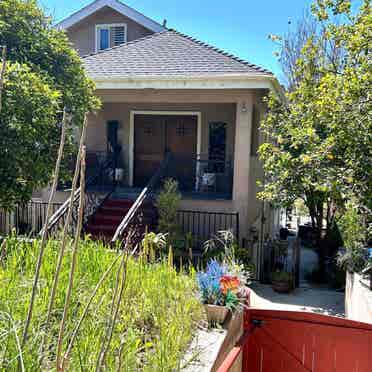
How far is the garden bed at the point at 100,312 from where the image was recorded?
7.07 feet

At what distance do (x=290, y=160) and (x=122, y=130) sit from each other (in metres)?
6.16

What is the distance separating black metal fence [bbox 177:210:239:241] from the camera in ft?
30.5

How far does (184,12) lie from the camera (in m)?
16.7

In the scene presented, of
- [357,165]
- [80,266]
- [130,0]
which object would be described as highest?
[130,0]

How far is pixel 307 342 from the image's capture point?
3.37 meters

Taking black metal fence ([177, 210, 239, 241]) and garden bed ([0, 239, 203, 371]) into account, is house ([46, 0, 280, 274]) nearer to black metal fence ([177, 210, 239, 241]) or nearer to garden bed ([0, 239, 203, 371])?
black metal fence ([177, 210, 239, 241])

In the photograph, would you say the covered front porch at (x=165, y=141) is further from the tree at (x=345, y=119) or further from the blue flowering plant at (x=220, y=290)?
the blue flowering plant at (x=220, y=290)

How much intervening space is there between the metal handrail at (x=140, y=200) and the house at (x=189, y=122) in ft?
2.83

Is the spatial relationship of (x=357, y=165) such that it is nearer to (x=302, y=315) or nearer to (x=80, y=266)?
(x=302, y=315)

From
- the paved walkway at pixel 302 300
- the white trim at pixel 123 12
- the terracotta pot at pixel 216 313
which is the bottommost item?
the paved walkway at pixel 302 300

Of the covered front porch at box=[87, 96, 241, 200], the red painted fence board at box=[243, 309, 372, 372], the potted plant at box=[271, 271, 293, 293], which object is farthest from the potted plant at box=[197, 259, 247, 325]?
the covered front porch at box=[87, 96, 241, 200]

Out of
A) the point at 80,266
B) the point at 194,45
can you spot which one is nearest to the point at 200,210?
the point at 194,45

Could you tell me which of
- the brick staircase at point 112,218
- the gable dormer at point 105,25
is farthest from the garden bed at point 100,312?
the gable dormer at point 105,25

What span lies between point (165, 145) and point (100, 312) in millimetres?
9397
